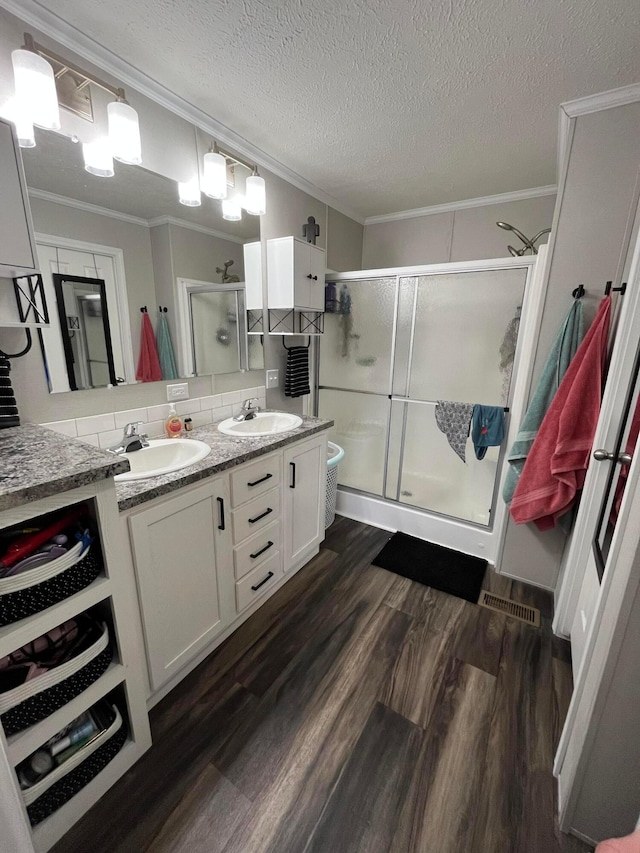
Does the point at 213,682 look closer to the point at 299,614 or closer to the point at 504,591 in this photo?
the point at 299,614

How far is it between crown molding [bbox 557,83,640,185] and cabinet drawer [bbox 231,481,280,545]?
2.10 metres

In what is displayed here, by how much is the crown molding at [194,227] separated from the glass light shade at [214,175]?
0.16m

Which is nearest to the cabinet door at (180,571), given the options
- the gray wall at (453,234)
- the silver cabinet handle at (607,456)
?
the silver cabinet handle at (607,456)

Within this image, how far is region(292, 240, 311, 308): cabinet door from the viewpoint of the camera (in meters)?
2.04

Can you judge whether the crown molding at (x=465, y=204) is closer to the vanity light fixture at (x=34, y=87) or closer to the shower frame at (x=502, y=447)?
the shower frame at (x=502, y=447)

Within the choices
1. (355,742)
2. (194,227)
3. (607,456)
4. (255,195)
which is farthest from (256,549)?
(255,195)

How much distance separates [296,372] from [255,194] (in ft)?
3.41

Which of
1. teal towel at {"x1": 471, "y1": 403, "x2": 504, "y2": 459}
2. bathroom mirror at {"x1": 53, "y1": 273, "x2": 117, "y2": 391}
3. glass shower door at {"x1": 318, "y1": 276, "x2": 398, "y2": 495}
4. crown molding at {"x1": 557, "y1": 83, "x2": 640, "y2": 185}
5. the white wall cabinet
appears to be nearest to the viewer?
the white wall cabinet

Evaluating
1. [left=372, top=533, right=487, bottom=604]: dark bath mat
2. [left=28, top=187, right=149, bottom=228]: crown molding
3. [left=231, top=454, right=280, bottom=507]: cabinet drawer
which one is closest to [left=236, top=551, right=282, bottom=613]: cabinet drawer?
[left=231, top=454, right=280, bottom=507]: cabinet drawer

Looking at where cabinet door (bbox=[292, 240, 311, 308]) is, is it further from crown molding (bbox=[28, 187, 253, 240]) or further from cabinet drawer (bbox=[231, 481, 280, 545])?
cabinet drawer (bbox=[231, 481, 280, 545])

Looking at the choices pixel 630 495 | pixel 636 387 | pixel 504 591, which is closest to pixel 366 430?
pixel 504 591

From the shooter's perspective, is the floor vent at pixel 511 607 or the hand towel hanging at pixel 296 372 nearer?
the floor vent at pixel 511 607

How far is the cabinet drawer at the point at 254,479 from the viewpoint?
1.52 meters

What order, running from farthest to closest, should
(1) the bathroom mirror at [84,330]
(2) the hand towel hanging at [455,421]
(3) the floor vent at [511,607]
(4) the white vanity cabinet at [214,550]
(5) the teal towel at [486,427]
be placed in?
(2) the hand towel hanging at [455,421], (5) the teal towel at [486,427], (3) the floor vent at [511,607], (1) the bathroom mirror at [84,330], (4) the white vanity cabinet at [214,550]
